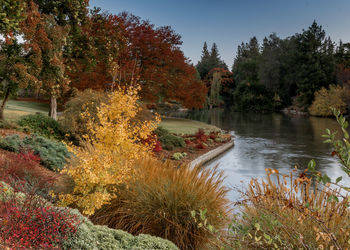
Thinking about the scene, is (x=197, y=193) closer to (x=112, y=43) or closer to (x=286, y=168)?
(x=286, y=168)

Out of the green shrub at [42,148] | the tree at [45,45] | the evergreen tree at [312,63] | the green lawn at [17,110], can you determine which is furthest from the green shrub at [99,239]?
the evergreen tree at [312,63]

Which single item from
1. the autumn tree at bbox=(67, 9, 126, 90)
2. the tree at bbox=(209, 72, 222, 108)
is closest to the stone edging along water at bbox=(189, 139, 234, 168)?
the autumn tree at bbox=(67, 9, 126, 90)

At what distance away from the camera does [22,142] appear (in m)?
7.66

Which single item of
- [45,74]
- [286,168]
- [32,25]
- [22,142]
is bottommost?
[286,168]

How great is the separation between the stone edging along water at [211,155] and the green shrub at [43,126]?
5264 millimetres

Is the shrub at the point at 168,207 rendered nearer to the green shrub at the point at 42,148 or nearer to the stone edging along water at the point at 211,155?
the green shrub at the point at 42,148

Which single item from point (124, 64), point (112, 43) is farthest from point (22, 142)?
point (124, 64)

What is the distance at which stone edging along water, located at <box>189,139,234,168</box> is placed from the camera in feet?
37.5

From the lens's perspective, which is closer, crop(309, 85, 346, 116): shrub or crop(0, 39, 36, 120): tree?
crop(0, 39, 36, 120): tree

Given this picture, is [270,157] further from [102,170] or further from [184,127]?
[102,170]

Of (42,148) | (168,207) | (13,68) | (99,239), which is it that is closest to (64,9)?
(13,68)

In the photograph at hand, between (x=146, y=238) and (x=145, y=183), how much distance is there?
125cm

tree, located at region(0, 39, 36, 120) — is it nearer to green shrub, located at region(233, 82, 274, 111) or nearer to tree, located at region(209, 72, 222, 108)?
green shrub, located at region(233, 82, 274, 111)

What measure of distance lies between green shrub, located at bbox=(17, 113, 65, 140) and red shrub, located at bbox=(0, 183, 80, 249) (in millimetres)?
8824
